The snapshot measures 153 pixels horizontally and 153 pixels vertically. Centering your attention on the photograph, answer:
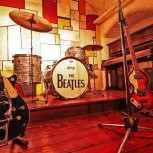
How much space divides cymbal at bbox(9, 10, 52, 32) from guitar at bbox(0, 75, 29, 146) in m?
1.34

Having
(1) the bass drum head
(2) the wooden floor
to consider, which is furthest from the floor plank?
(1) the bass drum head

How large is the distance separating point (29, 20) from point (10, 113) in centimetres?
162

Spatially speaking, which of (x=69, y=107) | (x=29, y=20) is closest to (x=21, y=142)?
(x=69, y=107)

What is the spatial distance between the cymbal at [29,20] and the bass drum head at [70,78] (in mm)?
644

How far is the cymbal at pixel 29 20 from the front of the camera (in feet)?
6.84

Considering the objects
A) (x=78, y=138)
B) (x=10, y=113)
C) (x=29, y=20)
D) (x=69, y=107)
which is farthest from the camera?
(x=29, y=20)

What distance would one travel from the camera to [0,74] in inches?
41.2

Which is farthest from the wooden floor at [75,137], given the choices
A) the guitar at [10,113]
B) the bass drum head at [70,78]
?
the bass drum head at [70,78]

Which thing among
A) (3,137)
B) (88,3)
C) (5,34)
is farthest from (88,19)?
(3,137)

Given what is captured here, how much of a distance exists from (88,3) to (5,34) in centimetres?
249

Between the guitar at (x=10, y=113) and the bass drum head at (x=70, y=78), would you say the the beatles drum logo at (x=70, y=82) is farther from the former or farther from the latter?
the guitar at (x=10, y=113)

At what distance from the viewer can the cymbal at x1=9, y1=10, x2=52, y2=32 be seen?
2086 millimetres

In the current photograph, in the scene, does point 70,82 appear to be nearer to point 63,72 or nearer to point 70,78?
point 70,78

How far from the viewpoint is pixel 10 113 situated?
38.3 inches
